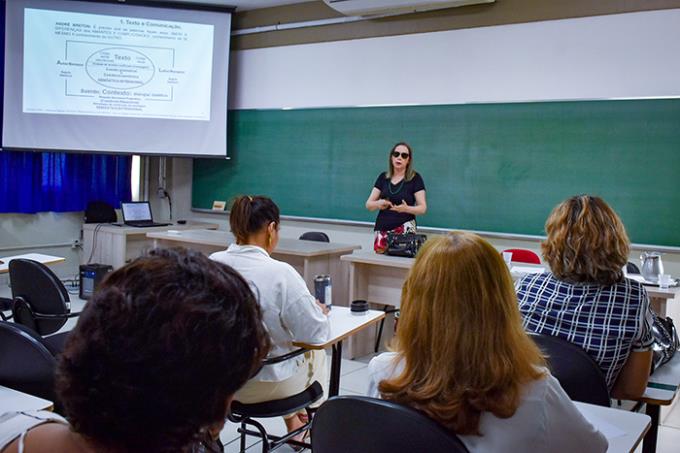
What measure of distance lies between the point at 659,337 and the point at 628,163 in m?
2.81

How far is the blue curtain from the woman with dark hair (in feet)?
20.0

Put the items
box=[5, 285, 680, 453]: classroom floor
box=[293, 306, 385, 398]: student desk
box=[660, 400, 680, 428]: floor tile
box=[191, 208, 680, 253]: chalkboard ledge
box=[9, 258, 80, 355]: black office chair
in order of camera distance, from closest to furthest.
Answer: box=[293, 306, 385, 398]: student desk < box=[5, 285, 680, 453]: classroom floor < box=[9, 258, 80, 355]: black office chair < box=[660, 400, 680, 428]: floor tile < box=[191, 208, 680, 253]: chalkboard ledge

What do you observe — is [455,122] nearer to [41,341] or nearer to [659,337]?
[659,337]

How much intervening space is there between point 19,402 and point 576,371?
5.27 ft

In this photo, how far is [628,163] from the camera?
15.6ft

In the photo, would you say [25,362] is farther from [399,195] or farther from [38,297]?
[399,195]

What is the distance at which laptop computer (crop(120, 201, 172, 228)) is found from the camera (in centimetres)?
653

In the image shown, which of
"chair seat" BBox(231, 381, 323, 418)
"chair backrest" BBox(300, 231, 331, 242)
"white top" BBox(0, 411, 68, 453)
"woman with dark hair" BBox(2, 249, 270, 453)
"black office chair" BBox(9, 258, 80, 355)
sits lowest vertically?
"chair seat" BBox(231, 381, 323, 418)

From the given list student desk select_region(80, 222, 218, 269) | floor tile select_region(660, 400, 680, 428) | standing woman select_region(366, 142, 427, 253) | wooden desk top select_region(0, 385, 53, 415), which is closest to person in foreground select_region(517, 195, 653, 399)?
wooden desk top select_region(0, 385, 53, 415)

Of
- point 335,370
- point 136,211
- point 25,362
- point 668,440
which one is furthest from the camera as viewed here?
point 136,211

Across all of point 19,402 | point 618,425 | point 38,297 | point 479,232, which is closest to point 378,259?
point 479,232

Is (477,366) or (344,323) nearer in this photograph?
(477,366)

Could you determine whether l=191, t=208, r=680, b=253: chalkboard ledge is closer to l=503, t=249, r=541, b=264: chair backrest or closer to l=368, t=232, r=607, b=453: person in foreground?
l=503, t=249, r=541, b=264: chair backrest

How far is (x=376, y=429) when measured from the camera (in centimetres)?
130
